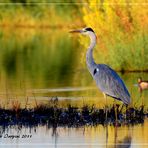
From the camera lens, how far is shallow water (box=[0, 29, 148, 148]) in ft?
41.2

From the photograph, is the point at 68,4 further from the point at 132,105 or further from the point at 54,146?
the point at 54,146

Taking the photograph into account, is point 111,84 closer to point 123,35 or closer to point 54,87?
point 54,87

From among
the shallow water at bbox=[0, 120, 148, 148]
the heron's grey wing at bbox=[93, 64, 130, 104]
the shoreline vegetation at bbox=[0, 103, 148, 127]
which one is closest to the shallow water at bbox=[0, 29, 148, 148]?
the shallow water at bbox=[0, 120, 148, 148]

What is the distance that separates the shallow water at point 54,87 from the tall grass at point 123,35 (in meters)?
0.62

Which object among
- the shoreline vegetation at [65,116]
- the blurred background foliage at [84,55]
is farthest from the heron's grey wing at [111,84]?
the blurred background foliage at [84,55]

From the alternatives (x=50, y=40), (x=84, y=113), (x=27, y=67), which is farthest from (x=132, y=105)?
(x=50, y=40)

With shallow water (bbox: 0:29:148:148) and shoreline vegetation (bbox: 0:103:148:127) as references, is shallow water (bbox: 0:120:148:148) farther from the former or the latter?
shoreline vegetation (bbox: 0:103:148:127)

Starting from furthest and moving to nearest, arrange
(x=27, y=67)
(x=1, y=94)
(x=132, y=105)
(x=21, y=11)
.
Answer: (x=21, y=11) < (x=27, y=67) < (x=1, y=94) < (x=132, y=105)

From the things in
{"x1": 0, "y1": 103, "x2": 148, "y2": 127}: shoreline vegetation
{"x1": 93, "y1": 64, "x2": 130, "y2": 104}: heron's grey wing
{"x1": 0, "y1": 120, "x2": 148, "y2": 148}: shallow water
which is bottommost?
{"x1": 0, "y1": 120, "x2": 148, "y2": 148}: shallow water

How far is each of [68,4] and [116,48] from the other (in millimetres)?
25447

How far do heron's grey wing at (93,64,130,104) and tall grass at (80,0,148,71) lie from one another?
843cm

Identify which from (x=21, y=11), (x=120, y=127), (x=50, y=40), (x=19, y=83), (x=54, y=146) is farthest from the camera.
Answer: (x=21, y=11)

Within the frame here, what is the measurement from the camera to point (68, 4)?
48.6 metres

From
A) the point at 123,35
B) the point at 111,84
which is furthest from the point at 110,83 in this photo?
the point at 123,35
